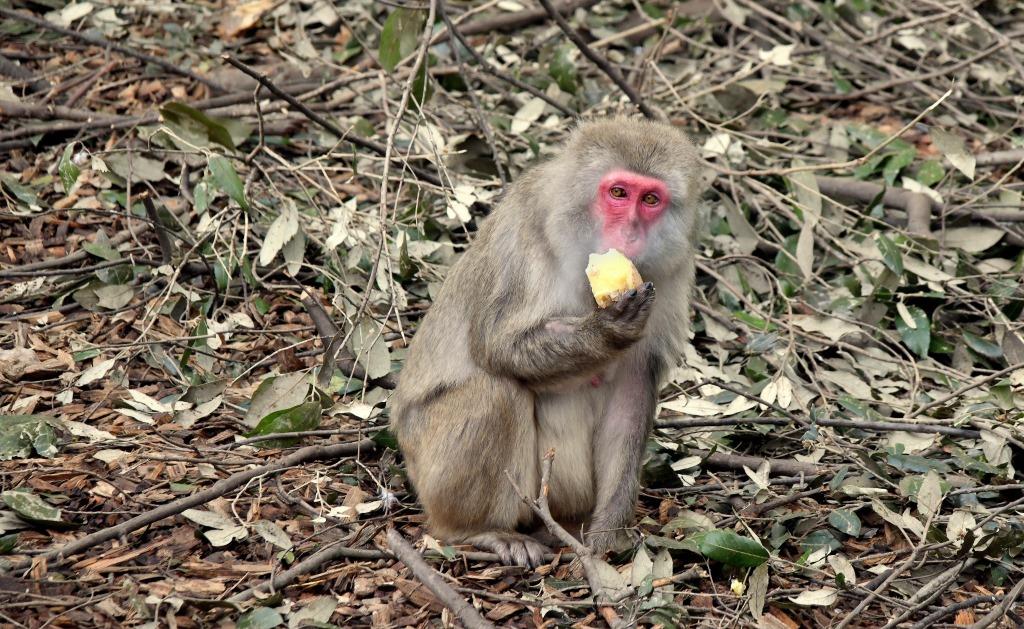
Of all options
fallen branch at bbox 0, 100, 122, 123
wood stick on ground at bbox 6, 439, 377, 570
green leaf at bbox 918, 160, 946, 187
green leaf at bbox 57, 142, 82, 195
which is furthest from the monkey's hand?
fallen branch at bbox 0, 100, 122, 123

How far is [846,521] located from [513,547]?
5.12 ft

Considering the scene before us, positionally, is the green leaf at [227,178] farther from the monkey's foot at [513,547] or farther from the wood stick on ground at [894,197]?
the wood stick on ground at [894,197]

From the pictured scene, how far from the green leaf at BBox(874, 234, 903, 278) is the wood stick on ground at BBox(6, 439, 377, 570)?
3254mm

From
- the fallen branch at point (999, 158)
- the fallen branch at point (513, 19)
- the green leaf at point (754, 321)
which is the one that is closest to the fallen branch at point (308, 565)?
the green leaf at point (754, 321)

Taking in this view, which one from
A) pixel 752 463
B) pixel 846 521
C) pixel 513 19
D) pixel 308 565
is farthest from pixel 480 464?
pixel 513 19

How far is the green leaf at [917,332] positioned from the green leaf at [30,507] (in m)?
4.73

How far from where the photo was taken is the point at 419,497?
539 cm

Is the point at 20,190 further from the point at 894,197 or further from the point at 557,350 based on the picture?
the point at 894,197

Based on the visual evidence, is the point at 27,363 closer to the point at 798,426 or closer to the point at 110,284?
the point at 110,284

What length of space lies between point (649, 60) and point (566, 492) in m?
3.63

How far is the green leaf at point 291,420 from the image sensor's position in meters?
5.67

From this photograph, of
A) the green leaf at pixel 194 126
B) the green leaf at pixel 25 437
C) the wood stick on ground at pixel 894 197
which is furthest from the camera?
the wood stick on ground at pixel 894 197

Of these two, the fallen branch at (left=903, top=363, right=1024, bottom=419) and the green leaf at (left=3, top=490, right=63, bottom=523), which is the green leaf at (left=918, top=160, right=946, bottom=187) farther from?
the green leaf at (left=3, top=490, right=63, bottom=523)

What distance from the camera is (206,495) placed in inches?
207
